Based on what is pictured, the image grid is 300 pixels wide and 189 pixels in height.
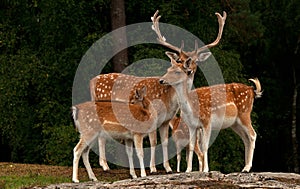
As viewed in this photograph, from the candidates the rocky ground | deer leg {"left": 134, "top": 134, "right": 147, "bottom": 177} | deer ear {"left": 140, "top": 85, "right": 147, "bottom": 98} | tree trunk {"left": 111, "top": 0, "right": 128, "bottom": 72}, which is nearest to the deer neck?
deer leg {"left": 134, "top": 134, "right": 147, "bottom": 177}

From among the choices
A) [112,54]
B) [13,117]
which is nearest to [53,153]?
[13,117]

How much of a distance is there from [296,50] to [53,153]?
27.7ft

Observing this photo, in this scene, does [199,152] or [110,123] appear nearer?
[110,123]

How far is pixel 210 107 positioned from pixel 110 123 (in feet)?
4.86

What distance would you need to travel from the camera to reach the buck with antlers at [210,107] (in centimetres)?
1199

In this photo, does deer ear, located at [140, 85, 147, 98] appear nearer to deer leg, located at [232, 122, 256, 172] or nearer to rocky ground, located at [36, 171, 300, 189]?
deer leg, located at [232, 122, 256, 172]

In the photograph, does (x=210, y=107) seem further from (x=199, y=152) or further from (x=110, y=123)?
(x=110, y=123)

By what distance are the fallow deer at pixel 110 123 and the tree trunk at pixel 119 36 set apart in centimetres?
541

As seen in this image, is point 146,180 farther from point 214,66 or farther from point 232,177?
point 214,66

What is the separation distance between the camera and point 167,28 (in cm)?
1789

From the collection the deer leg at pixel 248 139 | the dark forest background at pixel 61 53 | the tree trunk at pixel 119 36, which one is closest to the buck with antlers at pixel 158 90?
the deer leg at pixel 248 139

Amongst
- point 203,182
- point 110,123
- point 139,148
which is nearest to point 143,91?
point 110,123

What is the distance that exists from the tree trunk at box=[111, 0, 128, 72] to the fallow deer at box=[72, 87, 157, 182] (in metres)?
5.41

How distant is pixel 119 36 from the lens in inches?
698
